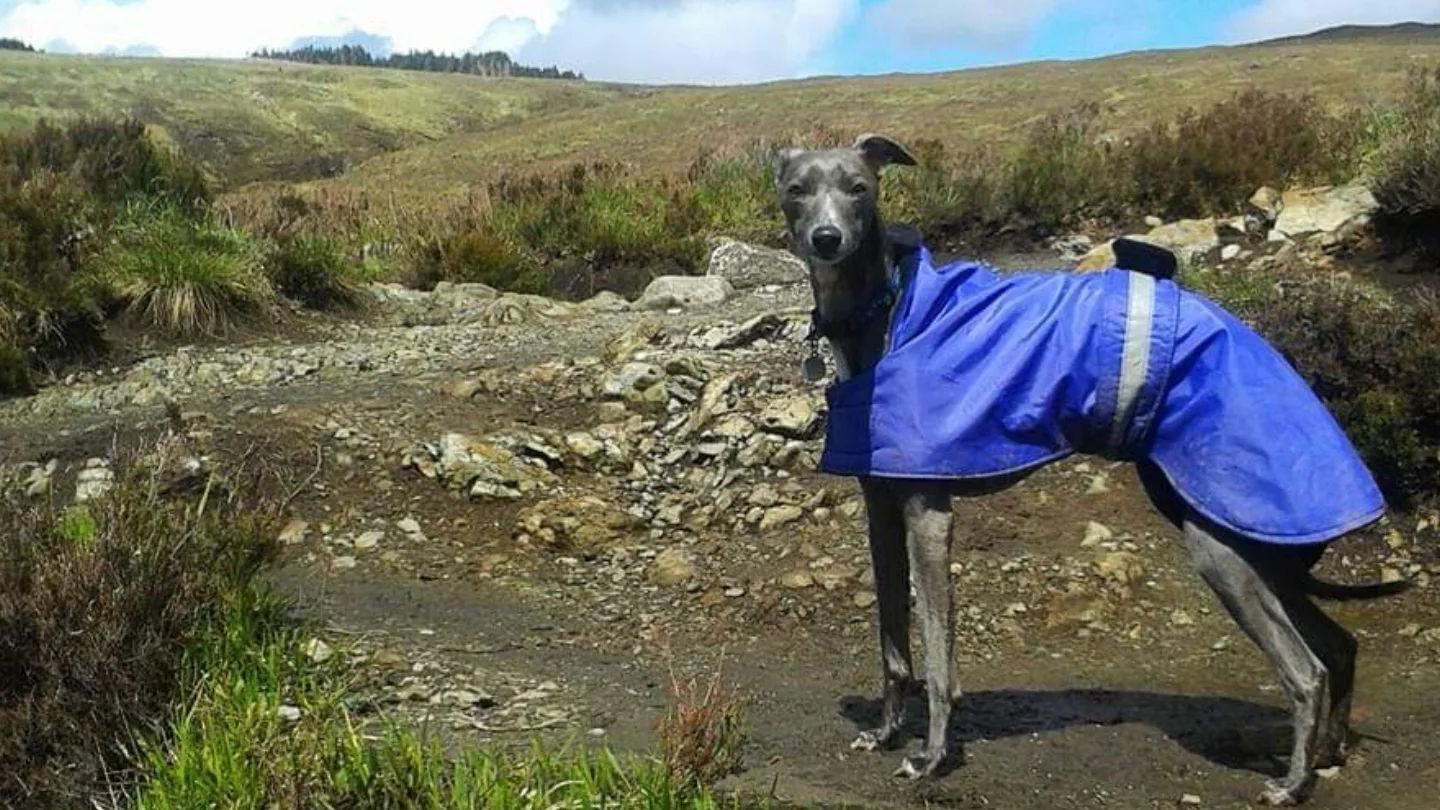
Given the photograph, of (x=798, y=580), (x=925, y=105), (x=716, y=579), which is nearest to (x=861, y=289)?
(x=798, y=580)

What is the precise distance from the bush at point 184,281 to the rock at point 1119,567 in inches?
252

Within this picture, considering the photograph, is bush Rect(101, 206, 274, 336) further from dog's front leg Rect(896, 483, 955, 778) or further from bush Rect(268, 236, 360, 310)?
dog's front leg Rect(896, 483, 955, 778)

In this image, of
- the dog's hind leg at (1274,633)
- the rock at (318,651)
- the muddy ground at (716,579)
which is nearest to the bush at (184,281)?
the muddy ground at (716,579)

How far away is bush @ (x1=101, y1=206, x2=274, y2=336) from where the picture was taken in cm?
963

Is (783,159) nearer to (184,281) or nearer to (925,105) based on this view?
(184,281)

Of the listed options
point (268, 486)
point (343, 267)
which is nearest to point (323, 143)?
point (343, 267)

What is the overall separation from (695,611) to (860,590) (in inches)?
27.0

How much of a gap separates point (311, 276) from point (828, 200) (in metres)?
7.34

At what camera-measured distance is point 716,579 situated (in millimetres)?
6047

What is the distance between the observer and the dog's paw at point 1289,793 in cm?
395

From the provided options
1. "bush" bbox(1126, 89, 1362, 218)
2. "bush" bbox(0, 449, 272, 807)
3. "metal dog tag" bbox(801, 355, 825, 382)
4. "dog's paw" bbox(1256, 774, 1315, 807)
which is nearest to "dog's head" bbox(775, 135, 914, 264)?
"metal dog tag" bbox(801, 355, 825, 382)

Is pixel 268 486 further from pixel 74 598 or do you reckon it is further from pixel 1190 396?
pixel 1190 396

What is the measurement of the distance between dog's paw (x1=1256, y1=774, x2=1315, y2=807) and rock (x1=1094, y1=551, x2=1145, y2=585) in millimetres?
1788

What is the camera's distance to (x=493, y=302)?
421 inches
